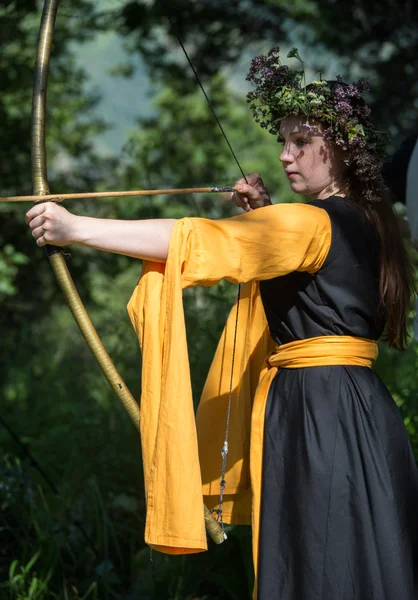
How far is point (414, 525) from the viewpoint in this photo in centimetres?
220

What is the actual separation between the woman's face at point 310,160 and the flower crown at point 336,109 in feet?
0.08

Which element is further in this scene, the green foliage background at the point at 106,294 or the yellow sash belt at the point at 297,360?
the green foliage background at the point at 106,294

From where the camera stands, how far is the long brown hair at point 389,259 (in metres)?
2.21

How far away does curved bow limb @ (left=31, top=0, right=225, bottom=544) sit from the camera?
2.12 meters

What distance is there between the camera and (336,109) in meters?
2.16

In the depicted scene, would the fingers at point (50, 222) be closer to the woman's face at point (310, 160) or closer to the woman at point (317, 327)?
the woman at point (317, 327)

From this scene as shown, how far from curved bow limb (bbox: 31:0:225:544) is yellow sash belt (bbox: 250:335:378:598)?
0.15m

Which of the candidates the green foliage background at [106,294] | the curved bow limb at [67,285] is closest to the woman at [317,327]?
the curved bow limb at [67,285]

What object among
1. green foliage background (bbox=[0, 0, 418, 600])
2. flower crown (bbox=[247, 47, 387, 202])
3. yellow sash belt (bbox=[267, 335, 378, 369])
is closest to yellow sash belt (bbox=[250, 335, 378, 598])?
yellow sash belt (bbox=[267, 335, 378, 369])

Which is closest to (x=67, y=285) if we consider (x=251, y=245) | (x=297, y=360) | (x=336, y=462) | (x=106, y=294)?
(x=251, y=245)

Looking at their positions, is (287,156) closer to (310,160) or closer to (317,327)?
(310,160)

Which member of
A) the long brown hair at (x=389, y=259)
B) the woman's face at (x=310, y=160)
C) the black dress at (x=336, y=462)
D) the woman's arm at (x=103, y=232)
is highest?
the woman's face at (x=310, y=160)

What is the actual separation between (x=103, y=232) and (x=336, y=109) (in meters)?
0.71

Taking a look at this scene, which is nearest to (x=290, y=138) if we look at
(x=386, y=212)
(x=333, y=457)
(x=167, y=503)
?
(x=386, y=212)
